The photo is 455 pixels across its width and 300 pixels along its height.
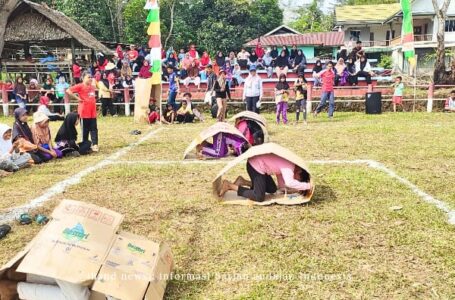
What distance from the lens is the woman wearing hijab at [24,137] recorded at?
27.8 feet

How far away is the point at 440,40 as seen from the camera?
19438mm

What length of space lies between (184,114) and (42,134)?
249 inches

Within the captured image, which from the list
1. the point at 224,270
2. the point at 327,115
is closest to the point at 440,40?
→ the point at 327,115

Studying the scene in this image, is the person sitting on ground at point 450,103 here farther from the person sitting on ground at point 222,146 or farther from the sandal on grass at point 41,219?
the sandal on grass at point 41,219

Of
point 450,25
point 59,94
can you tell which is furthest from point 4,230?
point 450,25

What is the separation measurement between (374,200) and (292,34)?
37333 mm

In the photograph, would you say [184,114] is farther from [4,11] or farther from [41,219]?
[41,219]

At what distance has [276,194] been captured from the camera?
616 cm

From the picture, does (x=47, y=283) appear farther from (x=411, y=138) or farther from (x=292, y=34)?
(x=292, y=34)

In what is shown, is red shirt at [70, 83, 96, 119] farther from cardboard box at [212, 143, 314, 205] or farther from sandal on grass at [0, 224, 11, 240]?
sandal on grass at [0, 224, 11, 240]

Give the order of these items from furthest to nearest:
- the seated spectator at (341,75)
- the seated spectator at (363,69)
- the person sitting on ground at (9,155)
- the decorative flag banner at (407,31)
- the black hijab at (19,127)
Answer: the seated spectator at (363,69)
the seated spectator at (341,75)
the decorative flag banner at (407,31)
the black hijab at (19,127)
the person sitting on ground at (9,155)

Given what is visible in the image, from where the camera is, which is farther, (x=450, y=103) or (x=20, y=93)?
(x=20, y=93)

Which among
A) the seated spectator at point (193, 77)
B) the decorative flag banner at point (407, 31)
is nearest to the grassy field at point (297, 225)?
the decorative flag banner at point (407, 31)

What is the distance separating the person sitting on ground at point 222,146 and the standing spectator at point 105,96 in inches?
350
